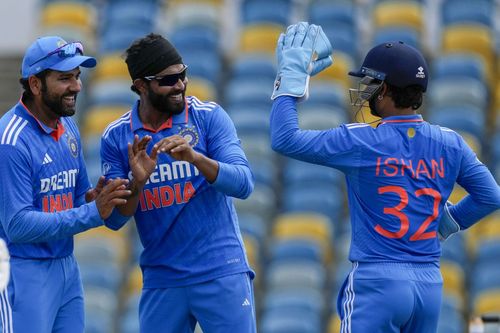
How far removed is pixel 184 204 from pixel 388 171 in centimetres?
93

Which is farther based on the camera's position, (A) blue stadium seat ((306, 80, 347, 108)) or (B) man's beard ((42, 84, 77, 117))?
(A) blue stadium seat ((306, 80, 347, 108))

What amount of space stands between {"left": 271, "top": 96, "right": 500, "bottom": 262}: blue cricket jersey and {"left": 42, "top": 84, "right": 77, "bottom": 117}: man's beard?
3.03 ft

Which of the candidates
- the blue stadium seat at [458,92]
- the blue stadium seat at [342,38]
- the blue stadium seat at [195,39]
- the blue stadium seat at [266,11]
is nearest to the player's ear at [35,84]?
the blue stadium seat at [458,92]

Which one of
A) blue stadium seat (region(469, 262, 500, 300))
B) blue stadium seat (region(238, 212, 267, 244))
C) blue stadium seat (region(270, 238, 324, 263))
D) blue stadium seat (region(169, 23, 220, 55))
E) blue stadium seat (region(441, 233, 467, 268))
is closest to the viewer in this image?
blue stadium seat (region(469, 262, 500, 300))

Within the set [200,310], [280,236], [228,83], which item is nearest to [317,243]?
[280,236]

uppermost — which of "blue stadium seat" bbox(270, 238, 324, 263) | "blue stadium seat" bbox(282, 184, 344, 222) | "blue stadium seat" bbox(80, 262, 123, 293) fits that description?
"blue stadium seat" bbox(282, 184, 344, 222)

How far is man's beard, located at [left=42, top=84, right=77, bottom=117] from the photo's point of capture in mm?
6289

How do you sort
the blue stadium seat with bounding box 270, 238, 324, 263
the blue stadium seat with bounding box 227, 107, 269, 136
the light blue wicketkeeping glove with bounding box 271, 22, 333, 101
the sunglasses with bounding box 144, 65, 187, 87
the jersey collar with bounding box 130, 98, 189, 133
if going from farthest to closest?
the blue stadium seat with bounding box 227, 107, 269, 136
the blue stadium seat with bounding box 270, 238, 324, 263
the jersey collar with bounding box 130, 98, 189, 133
the sunglasses with bounding box 144, 65, 187, 87
the light blue wicketkeeping glove with bounding box 271, 22, 333, 101

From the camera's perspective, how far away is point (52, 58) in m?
6.28

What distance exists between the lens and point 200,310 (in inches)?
249

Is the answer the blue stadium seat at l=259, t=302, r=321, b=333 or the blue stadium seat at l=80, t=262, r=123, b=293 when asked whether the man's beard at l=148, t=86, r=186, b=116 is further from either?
the blue stadium seat at l=80, t=262, r=123, b=293

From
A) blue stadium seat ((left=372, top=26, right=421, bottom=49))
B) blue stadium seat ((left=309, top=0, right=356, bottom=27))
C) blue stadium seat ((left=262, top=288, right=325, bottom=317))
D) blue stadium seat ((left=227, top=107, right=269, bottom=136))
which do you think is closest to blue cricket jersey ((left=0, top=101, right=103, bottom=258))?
blue stadium seat ((left=262, top=288, right=325, bottom=317))

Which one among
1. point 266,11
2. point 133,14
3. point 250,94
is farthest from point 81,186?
point 133,14

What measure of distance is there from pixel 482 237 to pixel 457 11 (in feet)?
9.74
